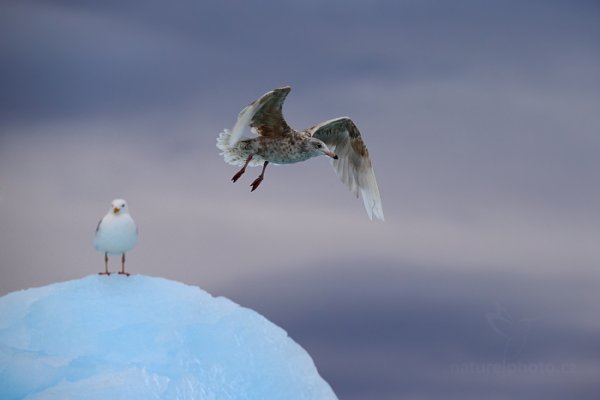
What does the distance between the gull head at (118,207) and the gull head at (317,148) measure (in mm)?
3095

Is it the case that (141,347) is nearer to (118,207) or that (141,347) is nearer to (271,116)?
(118,207)

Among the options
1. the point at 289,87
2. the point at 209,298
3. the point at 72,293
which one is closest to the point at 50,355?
the point at 72,293

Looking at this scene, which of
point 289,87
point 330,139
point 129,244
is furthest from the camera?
point 330,139

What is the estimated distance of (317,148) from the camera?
1881 centimetres

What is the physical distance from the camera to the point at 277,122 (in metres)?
18.5

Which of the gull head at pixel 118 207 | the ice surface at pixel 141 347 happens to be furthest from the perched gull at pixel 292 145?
the ice surface at pixel 141 347

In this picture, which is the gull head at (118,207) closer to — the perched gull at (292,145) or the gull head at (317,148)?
the perched gull at (292,145)

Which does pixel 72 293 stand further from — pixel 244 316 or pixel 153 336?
pixel 244 316

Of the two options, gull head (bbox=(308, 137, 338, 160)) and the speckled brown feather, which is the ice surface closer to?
gull head (bbox=(308, 137, 338, 160))

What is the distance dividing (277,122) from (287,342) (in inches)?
151

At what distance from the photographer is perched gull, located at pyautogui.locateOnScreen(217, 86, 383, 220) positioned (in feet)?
58.8

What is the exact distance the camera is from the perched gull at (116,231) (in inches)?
742

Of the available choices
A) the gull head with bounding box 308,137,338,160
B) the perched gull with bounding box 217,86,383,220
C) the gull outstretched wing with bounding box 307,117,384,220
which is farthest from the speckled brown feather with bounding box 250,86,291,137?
the gull outstretched wing with bounding box 307,117,384,220

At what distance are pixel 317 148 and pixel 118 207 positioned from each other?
3.29m
